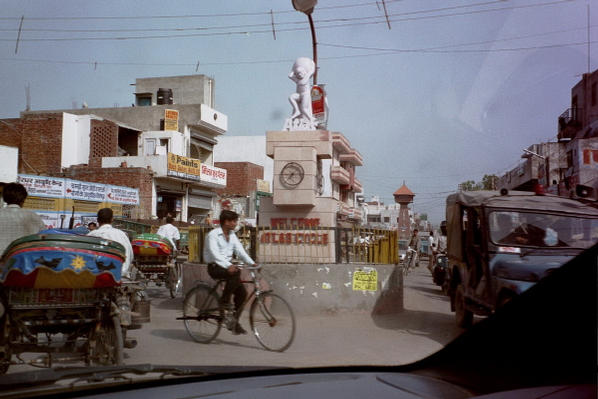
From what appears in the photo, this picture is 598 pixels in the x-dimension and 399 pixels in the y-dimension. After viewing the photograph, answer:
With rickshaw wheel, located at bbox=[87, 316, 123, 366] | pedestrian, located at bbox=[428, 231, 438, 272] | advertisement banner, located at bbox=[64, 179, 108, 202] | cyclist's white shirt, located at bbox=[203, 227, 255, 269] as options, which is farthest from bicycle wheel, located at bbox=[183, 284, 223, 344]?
pedestrian, located at bbox=[428, 231, 438, 272]

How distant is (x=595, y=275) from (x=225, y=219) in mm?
3384

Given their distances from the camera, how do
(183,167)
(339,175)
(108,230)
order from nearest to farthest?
(108,230), (183,167), (339,175)

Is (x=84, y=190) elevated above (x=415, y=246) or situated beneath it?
elevated above

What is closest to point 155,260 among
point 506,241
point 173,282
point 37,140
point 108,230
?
point 173,282

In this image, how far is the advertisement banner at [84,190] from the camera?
12.1ft

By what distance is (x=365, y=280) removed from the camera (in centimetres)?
684

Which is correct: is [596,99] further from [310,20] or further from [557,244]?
[310,20]

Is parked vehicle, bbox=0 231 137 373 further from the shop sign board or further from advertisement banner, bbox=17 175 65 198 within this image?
the shop sign board

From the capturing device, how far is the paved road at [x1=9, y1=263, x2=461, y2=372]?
416 centimetres

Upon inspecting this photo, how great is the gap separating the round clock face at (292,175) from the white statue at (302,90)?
3.16 feet

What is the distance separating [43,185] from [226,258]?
192cm

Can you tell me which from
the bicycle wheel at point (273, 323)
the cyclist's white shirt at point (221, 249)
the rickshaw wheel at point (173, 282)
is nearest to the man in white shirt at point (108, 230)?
the cyclist's white shirt at point (221, 249)

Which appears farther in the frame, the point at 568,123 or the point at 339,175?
the point at 339,175

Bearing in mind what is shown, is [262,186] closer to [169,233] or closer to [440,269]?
[169,233]
